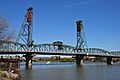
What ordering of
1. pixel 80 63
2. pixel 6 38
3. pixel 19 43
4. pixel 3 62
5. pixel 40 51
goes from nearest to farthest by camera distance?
pixel 6 38, pixel 3 62, pixel 40 51, pixel 19 43, pixel 80 63

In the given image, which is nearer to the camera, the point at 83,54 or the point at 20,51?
the point at 20,51

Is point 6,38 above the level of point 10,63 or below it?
above

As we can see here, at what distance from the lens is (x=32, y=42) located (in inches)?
7052

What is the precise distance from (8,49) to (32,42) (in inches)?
1119

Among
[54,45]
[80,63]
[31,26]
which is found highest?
[31,26]

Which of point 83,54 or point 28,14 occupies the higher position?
point 28,14

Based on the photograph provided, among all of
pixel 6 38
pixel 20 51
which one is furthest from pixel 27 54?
pixel 6 38

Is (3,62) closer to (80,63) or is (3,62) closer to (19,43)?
(19,43)

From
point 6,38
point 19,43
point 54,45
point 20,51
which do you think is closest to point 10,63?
point 6,38

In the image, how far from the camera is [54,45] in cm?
19900

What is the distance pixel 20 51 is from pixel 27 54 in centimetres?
877

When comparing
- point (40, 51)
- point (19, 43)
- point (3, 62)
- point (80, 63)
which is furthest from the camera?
point (80, 63)

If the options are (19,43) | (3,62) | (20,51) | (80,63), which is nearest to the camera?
(3,62)

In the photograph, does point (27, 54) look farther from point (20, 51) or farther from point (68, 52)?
point (68, 52)
